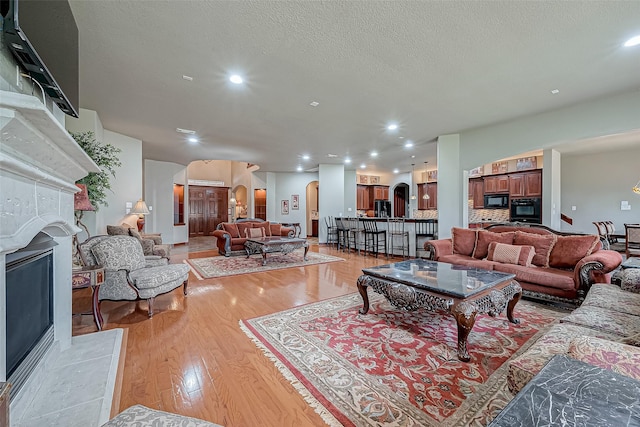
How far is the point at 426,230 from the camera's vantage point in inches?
258

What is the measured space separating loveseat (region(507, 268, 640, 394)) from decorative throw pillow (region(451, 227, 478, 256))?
1826 mm

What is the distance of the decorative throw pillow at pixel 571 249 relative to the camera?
3.37m

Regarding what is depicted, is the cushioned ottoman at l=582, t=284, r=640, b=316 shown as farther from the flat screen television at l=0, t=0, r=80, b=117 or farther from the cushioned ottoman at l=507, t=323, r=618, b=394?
the flat screen television at l=0, t=0, r=80, b=117

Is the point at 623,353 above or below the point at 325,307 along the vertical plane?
above

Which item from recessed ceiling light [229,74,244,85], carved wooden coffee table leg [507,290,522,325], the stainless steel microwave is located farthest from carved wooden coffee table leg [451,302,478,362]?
the stainless steel microwave

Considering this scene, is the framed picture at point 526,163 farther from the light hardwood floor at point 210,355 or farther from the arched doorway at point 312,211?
the arched doorway at point 312,211

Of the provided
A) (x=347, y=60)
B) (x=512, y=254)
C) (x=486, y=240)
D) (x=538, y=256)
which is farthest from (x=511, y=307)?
(x=347, y=60)

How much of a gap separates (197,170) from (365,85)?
1065cm

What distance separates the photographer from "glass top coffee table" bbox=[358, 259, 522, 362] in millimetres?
2191

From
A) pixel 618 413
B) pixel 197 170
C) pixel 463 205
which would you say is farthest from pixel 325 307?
pixel 197 170

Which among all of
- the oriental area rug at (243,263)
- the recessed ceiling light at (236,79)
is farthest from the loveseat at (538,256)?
the recessed ceiling light at (236,79)

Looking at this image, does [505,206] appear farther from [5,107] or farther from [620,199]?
[5,107]

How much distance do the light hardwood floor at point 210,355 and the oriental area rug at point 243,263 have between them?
0.86m

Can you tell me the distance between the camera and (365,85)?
3553 mm
